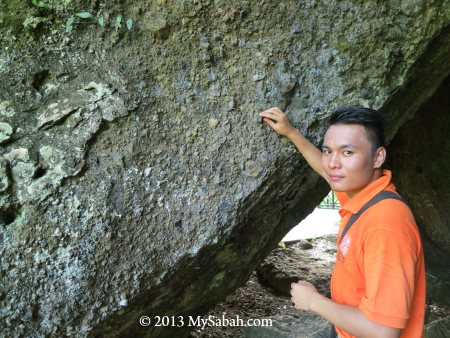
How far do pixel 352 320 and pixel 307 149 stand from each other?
736mm

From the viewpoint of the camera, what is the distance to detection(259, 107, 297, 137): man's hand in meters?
1.70

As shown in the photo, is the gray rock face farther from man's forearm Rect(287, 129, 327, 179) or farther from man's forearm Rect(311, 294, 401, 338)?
man's forearm Rect(311, 294, 401, 338)

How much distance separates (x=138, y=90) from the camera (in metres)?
1.71

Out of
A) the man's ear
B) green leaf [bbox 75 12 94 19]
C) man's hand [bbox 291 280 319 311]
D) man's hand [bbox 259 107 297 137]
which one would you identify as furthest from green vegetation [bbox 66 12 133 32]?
man's hand [bbox 291 280 319 311]

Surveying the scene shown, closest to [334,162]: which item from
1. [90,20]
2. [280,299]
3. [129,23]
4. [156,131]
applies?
[156,131]

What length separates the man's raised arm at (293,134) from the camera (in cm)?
168

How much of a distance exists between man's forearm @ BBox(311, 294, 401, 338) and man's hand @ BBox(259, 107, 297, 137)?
2.28 feet

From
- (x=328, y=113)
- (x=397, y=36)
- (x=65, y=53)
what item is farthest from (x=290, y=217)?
(x=65, y=53)

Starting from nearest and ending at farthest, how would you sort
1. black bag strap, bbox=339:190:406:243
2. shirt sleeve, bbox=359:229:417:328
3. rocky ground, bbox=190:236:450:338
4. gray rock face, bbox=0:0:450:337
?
shirt sleeve, bbox=359:229:417:328
black bag strap, bbox=339:190:406:243
gray rock face, bbox=0:0:450:337
rocky ground, bbox=190:236:450:338

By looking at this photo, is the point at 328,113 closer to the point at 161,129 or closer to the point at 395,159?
the point at 161,129

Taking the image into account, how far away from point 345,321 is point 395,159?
253 cm

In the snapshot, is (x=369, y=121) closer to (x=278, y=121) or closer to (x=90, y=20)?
(x=278, y=121)

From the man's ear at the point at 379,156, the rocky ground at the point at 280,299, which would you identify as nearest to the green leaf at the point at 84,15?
the man's ear at the point at 379,156

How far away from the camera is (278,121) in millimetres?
1698
